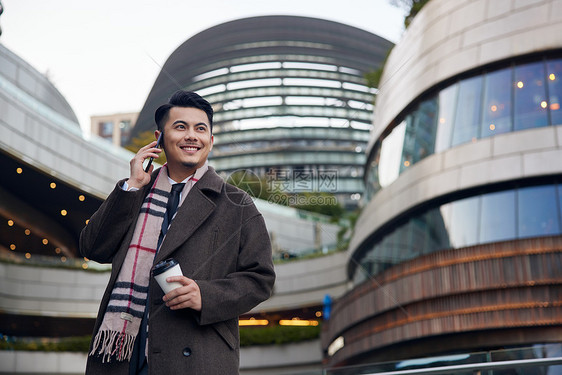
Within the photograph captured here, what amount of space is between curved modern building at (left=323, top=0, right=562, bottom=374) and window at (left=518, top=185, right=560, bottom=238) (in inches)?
0.8

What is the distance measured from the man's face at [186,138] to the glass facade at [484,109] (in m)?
12.3

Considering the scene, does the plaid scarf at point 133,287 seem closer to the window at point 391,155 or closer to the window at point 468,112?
the window at point 468,112

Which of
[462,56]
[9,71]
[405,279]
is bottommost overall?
[405,279]

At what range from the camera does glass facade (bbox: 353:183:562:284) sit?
1338 cm

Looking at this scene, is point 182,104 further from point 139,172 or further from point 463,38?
point 463,38

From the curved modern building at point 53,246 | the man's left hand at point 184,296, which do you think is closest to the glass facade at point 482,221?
the curved modern building at point 53,246

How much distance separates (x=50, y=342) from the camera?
26719mm

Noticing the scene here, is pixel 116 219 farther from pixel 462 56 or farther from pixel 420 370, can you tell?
pixel 462 56

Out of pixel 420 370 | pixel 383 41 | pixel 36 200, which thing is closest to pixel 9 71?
pixel 36 200

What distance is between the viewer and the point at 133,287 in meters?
Result: 2.65

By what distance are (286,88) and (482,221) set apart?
41637 mm

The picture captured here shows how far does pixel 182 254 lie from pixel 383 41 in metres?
76.4

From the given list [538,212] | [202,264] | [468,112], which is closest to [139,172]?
[202,264]

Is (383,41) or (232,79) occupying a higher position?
(383,41)
